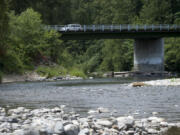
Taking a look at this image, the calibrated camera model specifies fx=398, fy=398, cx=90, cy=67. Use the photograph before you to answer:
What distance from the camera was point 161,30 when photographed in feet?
213

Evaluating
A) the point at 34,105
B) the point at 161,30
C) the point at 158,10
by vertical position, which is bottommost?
the point at 34,105

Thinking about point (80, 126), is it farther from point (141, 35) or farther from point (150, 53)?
point (150, 53)

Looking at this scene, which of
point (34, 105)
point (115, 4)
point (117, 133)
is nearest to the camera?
point (117, 133)

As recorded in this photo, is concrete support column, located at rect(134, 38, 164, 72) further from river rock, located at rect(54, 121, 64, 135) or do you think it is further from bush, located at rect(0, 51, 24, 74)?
river rock, located at rect(54, 121, 64, 135)

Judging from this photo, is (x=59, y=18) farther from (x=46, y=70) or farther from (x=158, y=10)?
(x=46, y=70)

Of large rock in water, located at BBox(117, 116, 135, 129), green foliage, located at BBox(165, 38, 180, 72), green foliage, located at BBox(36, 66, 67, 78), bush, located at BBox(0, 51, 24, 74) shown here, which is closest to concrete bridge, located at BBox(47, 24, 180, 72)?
green foliage, located at BBox(165, 38, 180, 72)

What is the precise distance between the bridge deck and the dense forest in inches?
105

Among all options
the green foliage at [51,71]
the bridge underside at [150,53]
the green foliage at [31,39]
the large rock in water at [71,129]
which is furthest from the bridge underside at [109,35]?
the large rock in water at [71,129]

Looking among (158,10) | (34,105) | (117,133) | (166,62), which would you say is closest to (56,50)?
(166,62)

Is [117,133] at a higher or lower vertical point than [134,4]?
lower

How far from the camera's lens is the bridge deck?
61.4m

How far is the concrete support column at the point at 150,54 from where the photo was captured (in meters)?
69.6

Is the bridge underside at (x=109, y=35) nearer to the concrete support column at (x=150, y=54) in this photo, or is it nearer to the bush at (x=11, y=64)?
the concrete support column at (x=150, y=54)

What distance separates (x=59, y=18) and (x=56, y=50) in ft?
125
